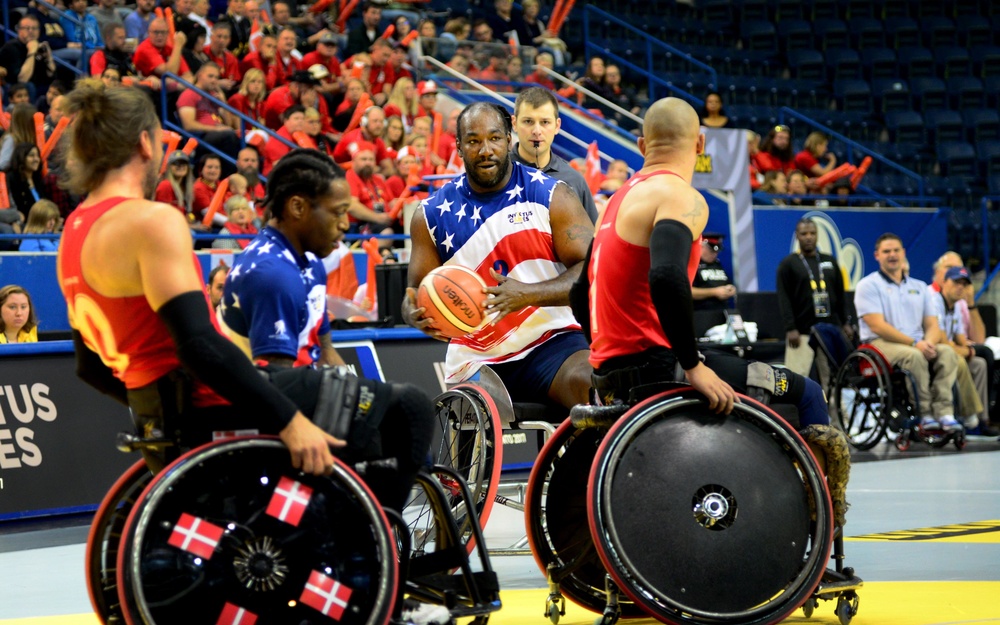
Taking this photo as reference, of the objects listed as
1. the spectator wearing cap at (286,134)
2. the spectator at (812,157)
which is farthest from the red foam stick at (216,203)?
the spectator at (812,157)

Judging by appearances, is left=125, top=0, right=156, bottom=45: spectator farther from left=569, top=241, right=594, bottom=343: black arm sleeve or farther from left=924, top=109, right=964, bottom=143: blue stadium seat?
left=924, top=109, right=964, bottom=143: blue stadium seat

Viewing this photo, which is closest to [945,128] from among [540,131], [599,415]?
[540,131]

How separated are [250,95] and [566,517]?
9907mm

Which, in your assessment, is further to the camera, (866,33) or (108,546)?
(866,33)

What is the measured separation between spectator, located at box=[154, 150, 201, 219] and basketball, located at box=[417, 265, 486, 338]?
646 centimetres

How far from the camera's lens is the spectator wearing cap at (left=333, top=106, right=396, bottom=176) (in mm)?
Result: 13578

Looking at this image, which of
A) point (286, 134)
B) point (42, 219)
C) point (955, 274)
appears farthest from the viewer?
point (286, 134)

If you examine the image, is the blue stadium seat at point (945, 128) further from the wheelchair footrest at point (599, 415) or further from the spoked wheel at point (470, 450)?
the wheelchair footrest at point (599, 415)

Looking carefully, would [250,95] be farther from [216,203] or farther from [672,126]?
[672,126]

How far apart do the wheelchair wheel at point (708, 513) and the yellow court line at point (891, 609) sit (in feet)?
1.62

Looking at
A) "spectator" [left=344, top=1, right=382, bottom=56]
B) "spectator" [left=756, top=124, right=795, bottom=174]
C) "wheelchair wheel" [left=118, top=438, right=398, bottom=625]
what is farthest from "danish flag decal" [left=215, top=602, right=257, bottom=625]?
"spectator" [left=756, top=124, right=795, bottom=174]

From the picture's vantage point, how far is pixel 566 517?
4.69 meters

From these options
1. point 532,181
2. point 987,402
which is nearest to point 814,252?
point 987,402

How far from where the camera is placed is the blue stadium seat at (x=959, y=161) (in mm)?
20188
